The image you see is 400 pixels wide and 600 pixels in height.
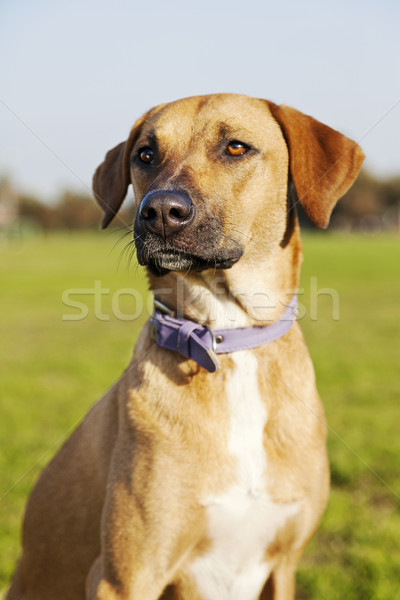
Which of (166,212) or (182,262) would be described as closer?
(166,212)

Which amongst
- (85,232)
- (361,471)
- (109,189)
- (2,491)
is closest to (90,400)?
(2,491)

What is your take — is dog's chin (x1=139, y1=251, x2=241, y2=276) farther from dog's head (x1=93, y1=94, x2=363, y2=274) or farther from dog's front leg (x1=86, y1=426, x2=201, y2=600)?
dog's front leg (x1=86, y1=426, x2=201, y2=600)

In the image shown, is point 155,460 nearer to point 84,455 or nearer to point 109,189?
point 84,455

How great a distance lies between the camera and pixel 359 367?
9.27 metres

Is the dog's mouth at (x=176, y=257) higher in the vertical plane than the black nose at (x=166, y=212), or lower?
lower

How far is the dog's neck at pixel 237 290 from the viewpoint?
314 centimetres

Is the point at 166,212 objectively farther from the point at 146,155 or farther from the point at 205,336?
the point at 146,155

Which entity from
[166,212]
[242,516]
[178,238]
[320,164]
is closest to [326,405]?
[320,164]

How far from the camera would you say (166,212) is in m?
2.72

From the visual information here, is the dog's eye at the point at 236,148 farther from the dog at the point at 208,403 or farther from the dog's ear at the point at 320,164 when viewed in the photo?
the dog's ear at the point at 320,164

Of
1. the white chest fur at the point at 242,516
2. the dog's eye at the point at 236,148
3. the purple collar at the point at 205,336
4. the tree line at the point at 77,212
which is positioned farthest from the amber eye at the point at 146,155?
the tree line at the point at 77,212

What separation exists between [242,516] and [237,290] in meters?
1.11

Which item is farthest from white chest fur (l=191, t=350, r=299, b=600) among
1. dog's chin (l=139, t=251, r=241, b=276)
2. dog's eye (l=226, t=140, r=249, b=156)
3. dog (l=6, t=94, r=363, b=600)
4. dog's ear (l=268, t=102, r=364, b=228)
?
dog's eye (l=226, t=140, r=249, b=156)

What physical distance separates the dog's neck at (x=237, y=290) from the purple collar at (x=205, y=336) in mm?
67
